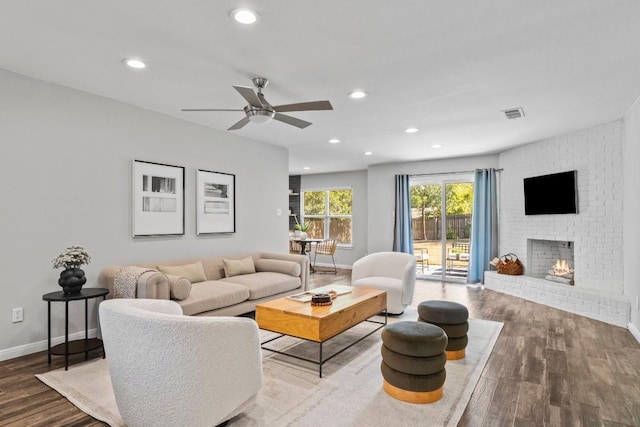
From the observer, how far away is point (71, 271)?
3.11 m

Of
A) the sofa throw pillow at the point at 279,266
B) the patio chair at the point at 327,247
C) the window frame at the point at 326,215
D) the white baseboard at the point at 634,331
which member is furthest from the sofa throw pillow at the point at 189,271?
the window frame at the point at 326,215

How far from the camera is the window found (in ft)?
31.2

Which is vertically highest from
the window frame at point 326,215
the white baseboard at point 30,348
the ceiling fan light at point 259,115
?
the ceiling fan light at point 259,115

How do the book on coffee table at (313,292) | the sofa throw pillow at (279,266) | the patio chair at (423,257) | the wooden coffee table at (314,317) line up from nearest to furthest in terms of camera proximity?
the wooden coffee table at (314,317), the book on coffee table at (313,292), the sofa throw pillow at (279,266), the patio chair at (423,257)

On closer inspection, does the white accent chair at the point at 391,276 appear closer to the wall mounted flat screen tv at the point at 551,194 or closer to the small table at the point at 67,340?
the wall mounted flat screen tv at the point at 551,194

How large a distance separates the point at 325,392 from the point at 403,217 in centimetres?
571

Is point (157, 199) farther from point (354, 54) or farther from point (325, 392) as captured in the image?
point (325, 392)

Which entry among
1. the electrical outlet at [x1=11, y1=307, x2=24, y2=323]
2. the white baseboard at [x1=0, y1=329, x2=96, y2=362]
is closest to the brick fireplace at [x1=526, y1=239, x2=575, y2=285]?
the white baseboard at [x1=0, y1=329, x2=96, y2=362]

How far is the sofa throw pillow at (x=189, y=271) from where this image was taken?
4037 mm

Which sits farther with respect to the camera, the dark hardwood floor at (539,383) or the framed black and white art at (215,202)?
the framed black and white art at (215,202)

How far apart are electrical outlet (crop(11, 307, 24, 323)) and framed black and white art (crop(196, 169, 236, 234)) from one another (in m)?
1.98

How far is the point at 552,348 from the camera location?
3514mm

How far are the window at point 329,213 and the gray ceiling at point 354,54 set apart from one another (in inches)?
200

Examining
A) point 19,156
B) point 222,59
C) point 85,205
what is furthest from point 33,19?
point 85,205
